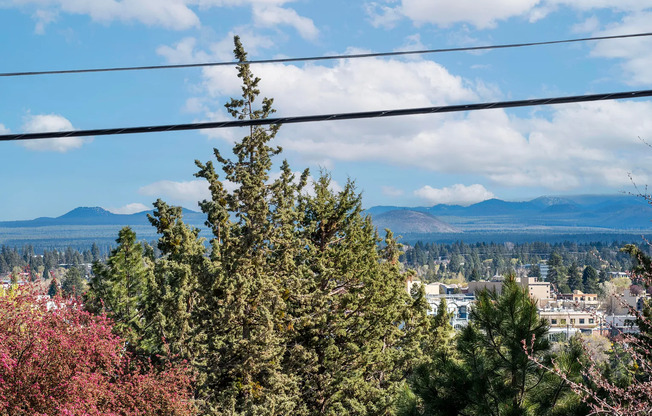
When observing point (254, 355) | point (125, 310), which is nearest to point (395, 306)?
point (254, 355)

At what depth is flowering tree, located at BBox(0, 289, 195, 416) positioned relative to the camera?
11539mm

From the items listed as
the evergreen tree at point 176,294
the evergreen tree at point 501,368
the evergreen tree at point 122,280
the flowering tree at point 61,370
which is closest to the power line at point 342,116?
the evergreen tree at point 501,368

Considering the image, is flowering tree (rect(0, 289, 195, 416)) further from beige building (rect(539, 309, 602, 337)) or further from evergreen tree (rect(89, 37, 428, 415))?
beige building (rect(539, 309, 602, 337))

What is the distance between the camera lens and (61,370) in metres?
11.8

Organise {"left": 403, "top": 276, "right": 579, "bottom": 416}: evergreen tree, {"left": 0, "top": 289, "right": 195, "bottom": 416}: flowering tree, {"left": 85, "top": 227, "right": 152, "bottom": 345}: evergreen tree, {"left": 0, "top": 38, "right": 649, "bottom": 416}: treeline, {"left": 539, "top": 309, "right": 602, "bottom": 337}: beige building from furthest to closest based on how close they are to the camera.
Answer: {"left": 85, "top": 227, "right": 152, "bottom": 345}: evergreen tree, {"left": 539, "top": 309, "right": 602, "bottom": 337}: beige building, {"left": 0, "top": 38, "right": 649, "bottom": 416}: treeline, {"left": 0, "top": 289, "right": 195, "bottom": 416}: flowering tree, {"left": 403, "top": 276, "right": 579, "bottom": 416}: evergreen tree

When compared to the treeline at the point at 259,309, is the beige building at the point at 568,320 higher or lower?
lower

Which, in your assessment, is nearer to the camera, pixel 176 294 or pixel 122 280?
pixel 176 294

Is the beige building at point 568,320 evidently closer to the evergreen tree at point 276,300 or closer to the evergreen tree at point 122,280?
the evergreen tree at point 276,300

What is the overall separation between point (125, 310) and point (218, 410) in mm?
6792

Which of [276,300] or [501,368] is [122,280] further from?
[501,368]

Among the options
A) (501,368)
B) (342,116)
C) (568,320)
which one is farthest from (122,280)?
(568,320)

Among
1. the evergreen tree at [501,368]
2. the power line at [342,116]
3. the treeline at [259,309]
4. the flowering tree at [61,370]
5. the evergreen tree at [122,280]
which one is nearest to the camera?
the power line at [342,116]

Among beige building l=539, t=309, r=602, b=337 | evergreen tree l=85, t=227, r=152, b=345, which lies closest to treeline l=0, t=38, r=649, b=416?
evergreen tree l=85, t=227, r=152, b=345

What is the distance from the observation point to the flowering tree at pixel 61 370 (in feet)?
37.9
